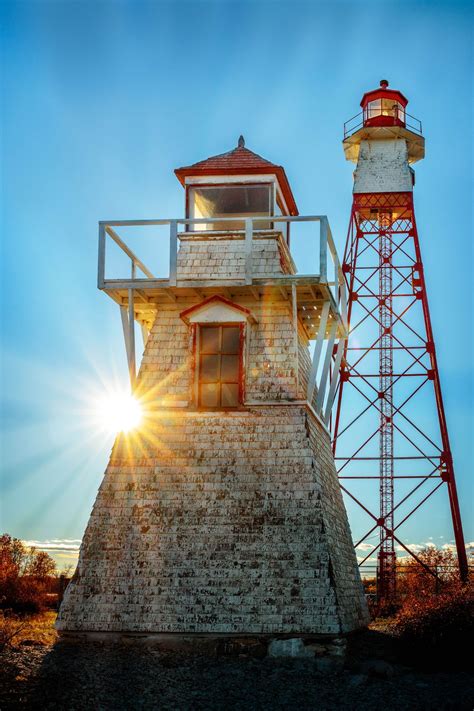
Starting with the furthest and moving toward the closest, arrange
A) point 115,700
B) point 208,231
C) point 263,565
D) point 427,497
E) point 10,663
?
point 427,497 < point 208,231 < point 263,565 < point 10,663 < point 115,700

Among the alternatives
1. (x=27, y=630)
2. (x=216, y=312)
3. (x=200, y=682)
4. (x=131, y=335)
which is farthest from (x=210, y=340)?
(x=200, y=682)

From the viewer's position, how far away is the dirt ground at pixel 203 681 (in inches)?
516

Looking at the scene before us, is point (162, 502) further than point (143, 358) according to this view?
No

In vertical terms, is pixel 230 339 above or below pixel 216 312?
below

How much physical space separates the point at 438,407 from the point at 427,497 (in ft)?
9.04

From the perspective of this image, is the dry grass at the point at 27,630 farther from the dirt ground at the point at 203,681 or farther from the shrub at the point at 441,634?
the shrub at the point at 441,634

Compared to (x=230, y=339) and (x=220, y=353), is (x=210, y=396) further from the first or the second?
(x=230, y=339)

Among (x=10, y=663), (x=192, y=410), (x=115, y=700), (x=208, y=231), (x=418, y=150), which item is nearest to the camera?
(x=115, y=700)

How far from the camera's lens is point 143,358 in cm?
1916

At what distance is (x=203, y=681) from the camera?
1430cm

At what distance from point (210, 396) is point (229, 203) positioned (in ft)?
16.7

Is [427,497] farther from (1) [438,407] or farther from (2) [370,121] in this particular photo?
(2) [370,121]

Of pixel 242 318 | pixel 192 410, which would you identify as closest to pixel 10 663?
pixel 192 410

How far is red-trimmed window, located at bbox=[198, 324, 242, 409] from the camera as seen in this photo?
1844 cm
